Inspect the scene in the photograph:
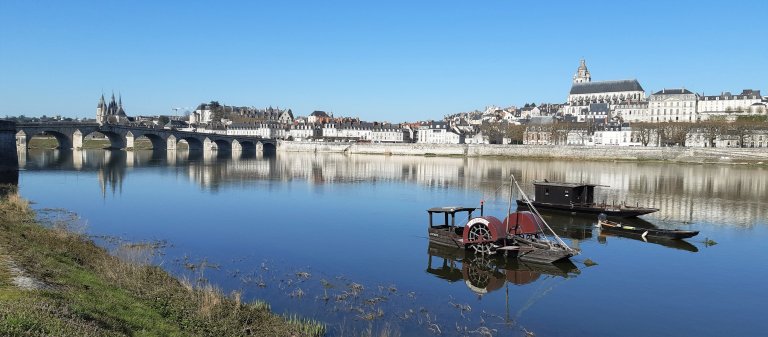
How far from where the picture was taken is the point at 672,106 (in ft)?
460

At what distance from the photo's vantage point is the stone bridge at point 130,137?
9469 cm

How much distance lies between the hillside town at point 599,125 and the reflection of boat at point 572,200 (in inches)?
3057

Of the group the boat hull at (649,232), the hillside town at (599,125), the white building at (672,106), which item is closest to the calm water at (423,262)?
the boat hull at (649,232)

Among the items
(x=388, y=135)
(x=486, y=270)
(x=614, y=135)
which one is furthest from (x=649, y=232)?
(x=388, y=135)

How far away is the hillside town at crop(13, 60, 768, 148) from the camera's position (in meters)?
105

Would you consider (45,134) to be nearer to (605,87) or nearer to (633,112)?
(633,112)

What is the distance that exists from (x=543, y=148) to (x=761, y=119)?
2220 inches

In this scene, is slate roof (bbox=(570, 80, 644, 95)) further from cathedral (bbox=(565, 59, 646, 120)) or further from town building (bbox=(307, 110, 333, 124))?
town building (bbox=(307, 110, 333, 124))

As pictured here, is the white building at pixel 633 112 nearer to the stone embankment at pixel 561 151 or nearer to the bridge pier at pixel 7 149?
the stone embankment at pixel 561 151

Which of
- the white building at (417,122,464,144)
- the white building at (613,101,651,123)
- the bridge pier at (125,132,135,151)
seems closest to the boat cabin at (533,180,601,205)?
the bridge pier at (125,132,135,151)

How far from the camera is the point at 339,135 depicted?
158250 mm

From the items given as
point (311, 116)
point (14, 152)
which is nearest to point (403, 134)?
point (311, 116)

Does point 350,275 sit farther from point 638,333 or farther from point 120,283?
point 638,333

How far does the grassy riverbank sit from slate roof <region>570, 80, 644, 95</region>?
164 m
